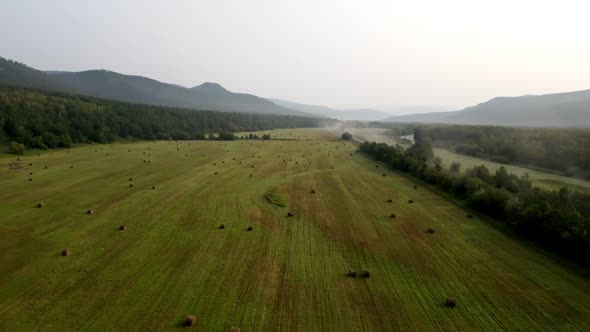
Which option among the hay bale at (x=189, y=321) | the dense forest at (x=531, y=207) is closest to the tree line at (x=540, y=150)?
the dense forest at (x=531, y=207)

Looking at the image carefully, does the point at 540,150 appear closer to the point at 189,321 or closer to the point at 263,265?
the point at 263,265

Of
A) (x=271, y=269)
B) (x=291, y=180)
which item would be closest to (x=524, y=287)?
(x=271, y=269)

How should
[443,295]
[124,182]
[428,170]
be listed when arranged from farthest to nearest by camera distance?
[428,170]
[124,182]
[443,295]

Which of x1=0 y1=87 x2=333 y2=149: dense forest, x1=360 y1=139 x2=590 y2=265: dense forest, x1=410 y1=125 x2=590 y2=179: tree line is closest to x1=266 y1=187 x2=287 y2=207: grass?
x1=360 y1=139 x2=590 y2=265: dense forest

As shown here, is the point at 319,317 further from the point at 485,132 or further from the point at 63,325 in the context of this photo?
the point at 485,132

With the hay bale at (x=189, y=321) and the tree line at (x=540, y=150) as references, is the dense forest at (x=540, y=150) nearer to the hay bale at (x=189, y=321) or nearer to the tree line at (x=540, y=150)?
the tree line at (x=540, y=150)

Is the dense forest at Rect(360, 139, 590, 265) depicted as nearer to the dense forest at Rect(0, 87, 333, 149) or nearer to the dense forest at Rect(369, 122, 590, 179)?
the dense forest at Rect(369, 122, 590, 179)
